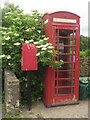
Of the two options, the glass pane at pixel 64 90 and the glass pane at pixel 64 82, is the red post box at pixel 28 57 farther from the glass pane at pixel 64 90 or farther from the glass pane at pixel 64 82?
the glass pane at pixel 64 90

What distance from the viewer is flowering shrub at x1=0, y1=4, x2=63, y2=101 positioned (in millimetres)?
4031

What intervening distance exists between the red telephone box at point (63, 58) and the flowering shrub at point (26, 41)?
303 mm

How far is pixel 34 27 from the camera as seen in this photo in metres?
4.59

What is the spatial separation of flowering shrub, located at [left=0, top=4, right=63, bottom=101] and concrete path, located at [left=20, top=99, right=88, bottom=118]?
463 millimetres

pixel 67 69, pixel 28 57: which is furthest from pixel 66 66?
pixel 28 57

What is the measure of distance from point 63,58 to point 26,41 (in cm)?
133

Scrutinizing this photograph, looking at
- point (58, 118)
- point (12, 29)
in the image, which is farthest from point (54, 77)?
point (12, 29)

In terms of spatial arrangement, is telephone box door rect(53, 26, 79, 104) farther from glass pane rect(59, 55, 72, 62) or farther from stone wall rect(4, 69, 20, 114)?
stone wall rect(4, 69, 20, 114)

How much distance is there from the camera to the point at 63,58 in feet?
14.3

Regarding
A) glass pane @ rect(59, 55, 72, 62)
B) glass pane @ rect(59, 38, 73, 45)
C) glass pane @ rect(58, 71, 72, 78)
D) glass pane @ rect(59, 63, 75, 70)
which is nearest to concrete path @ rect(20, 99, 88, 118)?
glass pane @ rect(58, 71, 72, 78)

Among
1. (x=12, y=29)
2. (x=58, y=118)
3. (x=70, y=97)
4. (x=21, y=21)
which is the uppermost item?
(x=21, y=21)

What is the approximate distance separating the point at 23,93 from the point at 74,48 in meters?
2.32

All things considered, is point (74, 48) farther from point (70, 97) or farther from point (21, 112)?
point (21, 112)

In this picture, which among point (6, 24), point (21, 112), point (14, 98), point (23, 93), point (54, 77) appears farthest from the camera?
point (6, 24)
